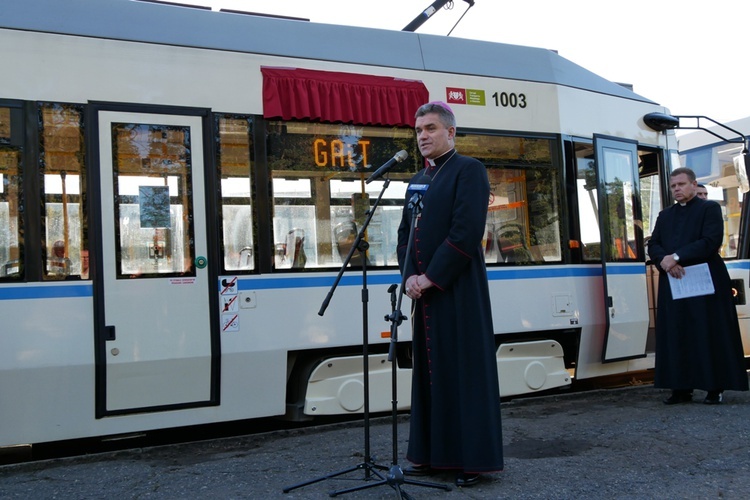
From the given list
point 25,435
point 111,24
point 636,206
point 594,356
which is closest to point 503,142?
point 636,206

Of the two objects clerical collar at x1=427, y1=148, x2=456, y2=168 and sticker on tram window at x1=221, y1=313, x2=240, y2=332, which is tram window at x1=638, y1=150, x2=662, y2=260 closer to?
clerical collar at x1=427, y1=148, x2=456, y2=168

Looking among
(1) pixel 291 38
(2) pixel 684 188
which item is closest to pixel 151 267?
(1) pixel 291 38

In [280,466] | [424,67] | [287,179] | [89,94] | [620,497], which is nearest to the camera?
[620,497]

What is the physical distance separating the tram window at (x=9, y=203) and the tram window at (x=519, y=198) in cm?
342

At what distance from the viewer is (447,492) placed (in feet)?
13.1

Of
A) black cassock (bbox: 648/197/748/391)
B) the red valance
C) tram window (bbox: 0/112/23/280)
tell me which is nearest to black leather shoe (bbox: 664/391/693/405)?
black cassock (bbox: 648/197/748/391)

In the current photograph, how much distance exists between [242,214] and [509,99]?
2.69m

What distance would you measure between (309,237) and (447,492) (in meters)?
2.39

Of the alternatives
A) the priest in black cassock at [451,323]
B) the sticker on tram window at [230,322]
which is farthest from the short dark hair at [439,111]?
the sticker on tram window at [230,322]

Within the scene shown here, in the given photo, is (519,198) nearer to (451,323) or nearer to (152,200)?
(451,323)

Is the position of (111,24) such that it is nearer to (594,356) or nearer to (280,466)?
(280,466)

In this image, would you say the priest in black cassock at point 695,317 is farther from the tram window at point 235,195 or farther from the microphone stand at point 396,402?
the tram window at point 235,195

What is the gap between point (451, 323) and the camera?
4137 mm

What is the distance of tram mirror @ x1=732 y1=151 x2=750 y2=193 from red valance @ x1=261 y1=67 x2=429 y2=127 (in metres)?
3.73
